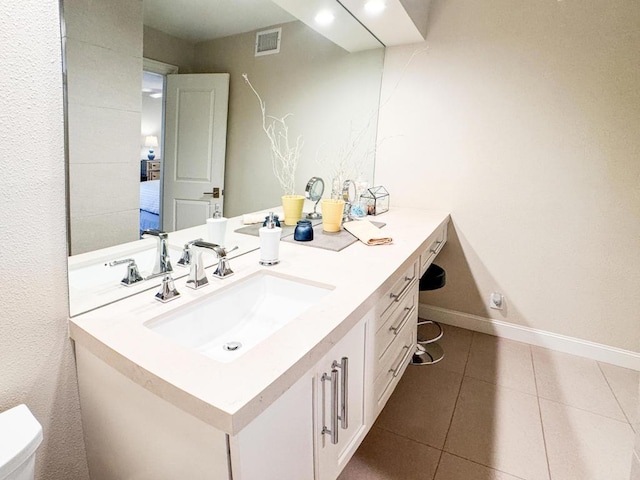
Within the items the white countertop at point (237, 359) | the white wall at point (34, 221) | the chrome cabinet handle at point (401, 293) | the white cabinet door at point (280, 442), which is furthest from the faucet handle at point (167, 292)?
the chrome cabinet handle at point (401, 293)

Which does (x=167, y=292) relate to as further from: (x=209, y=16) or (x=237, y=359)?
(x=209, y=16)

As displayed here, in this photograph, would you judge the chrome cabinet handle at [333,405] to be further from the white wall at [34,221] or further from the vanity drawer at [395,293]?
the white wall at [34,221]

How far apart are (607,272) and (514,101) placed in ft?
4.02

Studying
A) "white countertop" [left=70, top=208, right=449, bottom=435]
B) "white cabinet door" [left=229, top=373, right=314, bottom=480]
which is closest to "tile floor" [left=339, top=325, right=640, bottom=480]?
"white cabinet door" [left=229, top=373, right=314, bottom=480]

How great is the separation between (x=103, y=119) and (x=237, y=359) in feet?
2.41

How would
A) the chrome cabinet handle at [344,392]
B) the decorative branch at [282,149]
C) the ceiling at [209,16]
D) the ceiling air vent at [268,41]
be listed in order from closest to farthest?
the chrome cabinet handle at [344,392] < the ceiling at [209,16] < the ceiling air vent at [268,41] < the decorative branch at [282,149]

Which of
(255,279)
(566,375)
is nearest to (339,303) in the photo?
(255,279)

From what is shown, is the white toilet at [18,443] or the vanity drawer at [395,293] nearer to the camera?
the white toilet at [18,443]

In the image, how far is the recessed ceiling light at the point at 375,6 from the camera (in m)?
2.03

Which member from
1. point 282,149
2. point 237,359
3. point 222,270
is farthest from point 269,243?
point 282,149

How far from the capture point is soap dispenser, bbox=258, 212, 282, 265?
1405mm

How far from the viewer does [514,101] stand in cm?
242

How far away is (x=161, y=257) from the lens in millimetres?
1243

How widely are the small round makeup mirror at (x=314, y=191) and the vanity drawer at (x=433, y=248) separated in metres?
0.68
